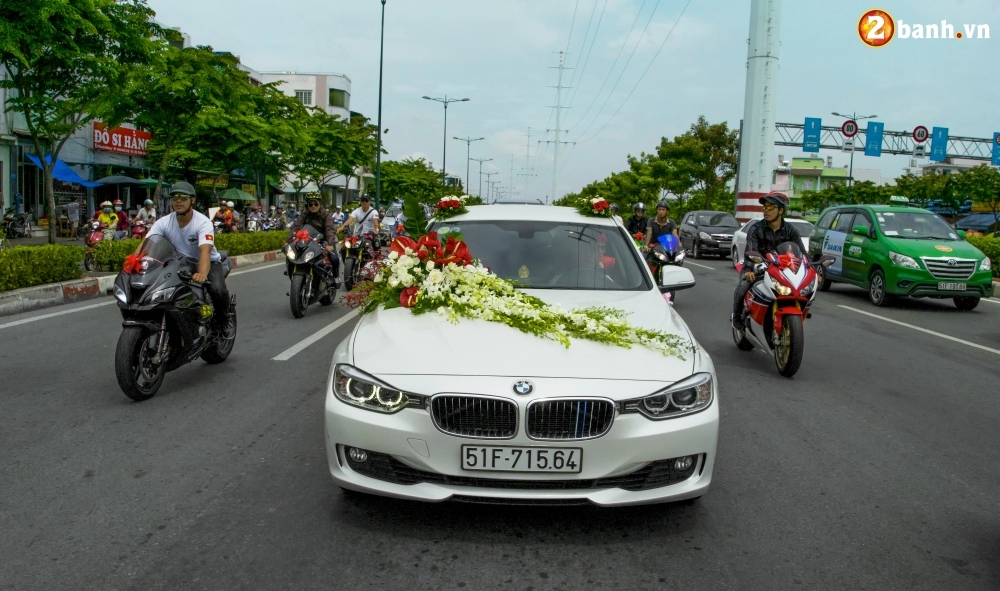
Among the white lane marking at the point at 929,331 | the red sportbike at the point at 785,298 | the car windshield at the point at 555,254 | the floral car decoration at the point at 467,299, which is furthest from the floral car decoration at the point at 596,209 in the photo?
the white lane marking at the point at 929,331

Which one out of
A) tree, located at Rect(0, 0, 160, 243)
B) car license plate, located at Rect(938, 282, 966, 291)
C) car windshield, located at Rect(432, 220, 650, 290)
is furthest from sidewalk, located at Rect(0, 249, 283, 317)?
car license plate, located at Rect(938, 282, 966, 291)

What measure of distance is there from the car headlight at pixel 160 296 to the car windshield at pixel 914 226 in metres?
11.9

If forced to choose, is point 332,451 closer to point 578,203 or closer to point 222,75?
point 578,203

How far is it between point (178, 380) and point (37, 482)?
8.23 ft

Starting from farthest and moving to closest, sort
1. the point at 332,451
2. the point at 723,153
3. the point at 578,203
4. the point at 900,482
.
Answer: the point at 723,153, the point at 578,203, the point at 900,482, the point at 332,451

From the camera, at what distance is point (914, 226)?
14.0 meters

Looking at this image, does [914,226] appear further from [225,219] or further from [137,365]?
[225,219]

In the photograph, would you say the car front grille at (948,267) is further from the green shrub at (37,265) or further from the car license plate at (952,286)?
the green shrub at (37,265)

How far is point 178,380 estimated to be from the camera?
663 centimetres

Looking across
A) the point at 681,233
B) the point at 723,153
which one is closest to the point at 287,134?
the point at 681,233

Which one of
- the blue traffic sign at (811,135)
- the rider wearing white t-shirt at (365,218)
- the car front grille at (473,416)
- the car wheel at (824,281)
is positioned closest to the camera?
the car front grille at (473,416)

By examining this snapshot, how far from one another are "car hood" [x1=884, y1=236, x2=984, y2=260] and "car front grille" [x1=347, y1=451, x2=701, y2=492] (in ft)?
36.7

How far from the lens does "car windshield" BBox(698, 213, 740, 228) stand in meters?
27.9

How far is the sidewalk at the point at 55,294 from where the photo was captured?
35.2 feet
